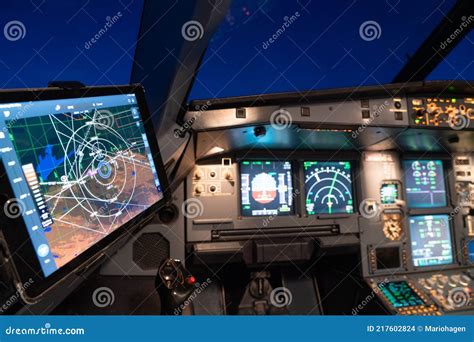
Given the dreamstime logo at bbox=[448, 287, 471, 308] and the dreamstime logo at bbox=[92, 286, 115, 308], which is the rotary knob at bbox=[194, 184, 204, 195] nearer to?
the dreamstime logo at bbox=[92, 286, 115, 308]

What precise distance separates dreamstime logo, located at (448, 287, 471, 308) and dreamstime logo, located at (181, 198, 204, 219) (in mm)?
2235

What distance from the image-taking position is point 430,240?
3.34 m

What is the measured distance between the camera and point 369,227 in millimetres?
3158

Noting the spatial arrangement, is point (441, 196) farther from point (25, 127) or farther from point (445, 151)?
point (25, 127)

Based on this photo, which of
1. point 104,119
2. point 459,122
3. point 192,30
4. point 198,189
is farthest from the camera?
point 198,189

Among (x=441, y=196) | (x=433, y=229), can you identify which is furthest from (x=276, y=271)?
(x=441, y=196)

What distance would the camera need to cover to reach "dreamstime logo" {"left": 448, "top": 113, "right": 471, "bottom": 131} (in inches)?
108

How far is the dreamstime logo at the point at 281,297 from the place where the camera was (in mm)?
2967

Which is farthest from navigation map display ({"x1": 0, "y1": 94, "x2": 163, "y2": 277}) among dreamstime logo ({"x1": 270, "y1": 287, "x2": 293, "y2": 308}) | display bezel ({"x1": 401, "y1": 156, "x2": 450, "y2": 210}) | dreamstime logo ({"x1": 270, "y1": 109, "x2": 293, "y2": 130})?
display bezel ({"x1": 401, "y1": 156, "x2": 450, "y2": 210})

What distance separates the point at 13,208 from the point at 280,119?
1.86 meters

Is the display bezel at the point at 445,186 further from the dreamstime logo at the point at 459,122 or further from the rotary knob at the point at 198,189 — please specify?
the rotary knob at the point at 198,189

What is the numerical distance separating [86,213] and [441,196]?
3.45 meters
